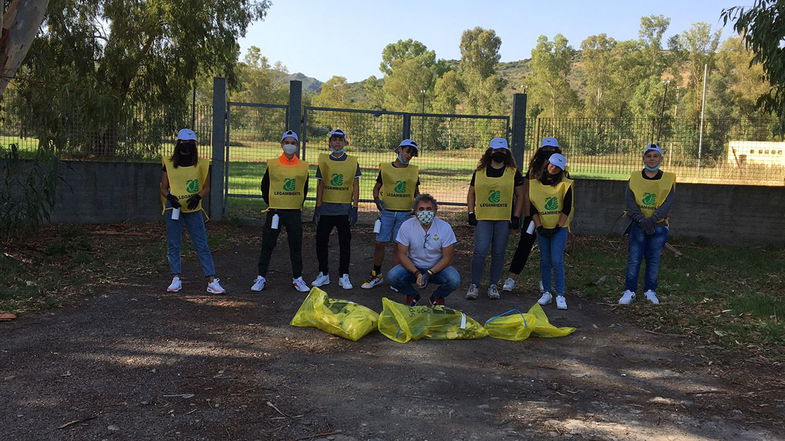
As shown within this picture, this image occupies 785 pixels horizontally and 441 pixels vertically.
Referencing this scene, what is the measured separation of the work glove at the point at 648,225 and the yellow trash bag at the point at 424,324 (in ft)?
8.73

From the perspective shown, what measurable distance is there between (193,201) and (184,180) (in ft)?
0.85

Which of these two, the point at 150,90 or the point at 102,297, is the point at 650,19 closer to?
the point at 150,90

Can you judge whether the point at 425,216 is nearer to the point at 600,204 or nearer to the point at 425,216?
the point at 425,216

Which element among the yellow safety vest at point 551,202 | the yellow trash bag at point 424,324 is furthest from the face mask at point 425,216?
the yellow safety vest at point 551,202

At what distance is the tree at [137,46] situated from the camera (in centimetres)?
1714

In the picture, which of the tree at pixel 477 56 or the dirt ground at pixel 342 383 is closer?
the dirt ground at pixel 342 383

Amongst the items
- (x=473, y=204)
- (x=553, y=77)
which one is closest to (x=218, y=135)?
(x=473, y=204)

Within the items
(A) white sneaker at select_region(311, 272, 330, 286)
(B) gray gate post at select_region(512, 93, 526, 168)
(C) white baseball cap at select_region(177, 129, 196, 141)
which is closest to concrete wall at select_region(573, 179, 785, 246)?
(B) gray gate post at select_region(512, 93, 526, 168)

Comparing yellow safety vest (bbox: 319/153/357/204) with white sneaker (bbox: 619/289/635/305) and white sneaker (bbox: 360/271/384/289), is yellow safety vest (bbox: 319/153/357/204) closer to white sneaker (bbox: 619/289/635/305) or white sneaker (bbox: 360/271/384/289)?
white sneaker (bbox: 360/271/384/289)

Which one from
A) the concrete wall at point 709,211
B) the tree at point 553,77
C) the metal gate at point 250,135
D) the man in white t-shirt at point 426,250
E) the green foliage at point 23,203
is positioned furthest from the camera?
the tree at point 553,77

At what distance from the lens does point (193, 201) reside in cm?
777

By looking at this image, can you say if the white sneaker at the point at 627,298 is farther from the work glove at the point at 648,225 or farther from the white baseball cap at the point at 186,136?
the white baseball cap at the point at 186,136

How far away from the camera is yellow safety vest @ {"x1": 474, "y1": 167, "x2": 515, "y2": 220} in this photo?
7.93 meters

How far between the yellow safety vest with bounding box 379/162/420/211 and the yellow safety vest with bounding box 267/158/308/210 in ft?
3.33
